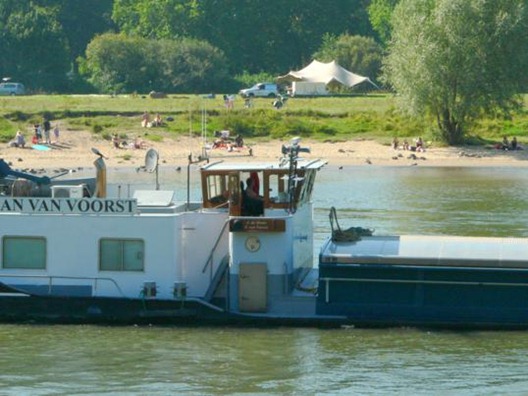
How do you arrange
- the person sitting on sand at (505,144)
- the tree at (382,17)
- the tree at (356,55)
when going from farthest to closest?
the tree at (382,17), the tree at (356,55), the person sitting on sand at (505,144)

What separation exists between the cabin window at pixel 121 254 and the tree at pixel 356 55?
85.8 metres

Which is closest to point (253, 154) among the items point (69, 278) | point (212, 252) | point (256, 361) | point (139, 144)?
point (139, 144)

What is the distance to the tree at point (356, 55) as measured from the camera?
365ft

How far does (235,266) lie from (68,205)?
3197 mm

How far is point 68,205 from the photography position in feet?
83.9

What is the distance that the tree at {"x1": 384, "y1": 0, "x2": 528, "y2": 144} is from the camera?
68938 mm

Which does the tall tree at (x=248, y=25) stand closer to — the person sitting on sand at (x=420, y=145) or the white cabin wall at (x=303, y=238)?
the person sitting on sand at (x=420, y=145)

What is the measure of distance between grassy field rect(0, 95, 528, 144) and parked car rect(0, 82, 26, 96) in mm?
18887

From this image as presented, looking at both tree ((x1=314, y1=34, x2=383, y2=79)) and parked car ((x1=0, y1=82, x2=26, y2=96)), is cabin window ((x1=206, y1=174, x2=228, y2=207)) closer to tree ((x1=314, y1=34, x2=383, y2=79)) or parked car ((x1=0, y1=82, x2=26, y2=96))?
parked car ((x1=0, y1=82, x2=26, y2=96))

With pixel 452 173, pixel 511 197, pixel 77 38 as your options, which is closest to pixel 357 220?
pixel 511 197

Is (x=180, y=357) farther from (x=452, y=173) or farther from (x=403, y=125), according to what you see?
(x=403, y=125)

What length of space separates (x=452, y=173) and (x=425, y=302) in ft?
125

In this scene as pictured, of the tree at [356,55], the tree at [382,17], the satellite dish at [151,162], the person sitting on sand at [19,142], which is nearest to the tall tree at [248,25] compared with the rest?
the tree at [382,17]

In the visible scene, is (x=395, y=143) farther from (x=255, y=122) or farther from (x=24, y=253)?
(x=24, y=253)
